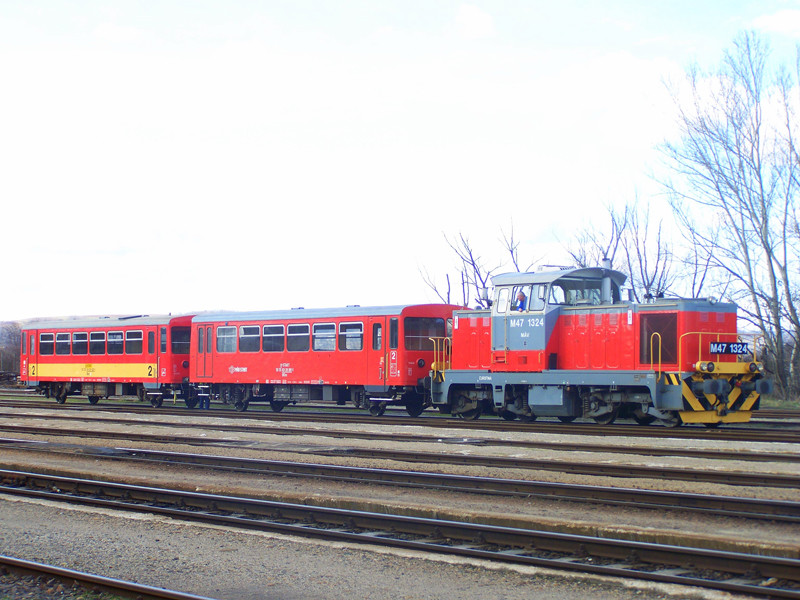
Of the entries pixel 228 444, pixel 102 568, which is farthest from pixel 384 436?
pixel 102 568

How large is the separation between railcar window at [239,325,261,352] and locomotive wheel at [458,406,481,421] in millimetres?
8037

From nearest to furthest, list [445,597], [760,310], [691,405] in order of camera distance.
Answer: [445,597] < [691,405] < [760,310]

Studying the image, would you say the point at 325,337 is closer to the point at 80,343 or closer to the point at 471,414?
the point at 471,414

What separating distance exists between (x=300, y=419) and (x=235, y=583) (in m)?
15.8

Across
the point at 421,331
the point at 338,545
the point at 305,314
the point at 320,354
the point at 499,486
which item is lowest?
the point at 338,545

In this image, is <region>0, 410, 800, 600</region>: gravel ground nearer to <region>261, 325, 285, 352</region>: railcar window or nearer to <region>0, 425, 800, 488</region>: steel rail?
<region>0, 425, 800, 488</region>: steel rail

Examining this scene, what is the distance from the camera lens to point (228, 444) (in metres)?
16.6

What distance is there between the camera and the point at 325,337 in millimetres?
25172

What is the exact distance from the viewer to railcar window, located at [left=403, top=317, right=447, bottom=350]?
23.6 metres

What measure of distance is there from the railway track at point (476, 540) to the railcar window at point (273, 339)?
47.8ft

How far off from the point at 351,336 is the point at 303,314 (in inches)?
85.6

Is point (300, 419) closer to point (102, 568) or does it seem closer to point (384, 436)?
point (384, 436)

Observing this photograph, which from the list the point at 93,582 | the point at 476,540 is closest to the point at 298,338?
the point at 476,540

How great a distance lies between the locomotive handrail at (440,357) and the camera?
22391 millimetres
